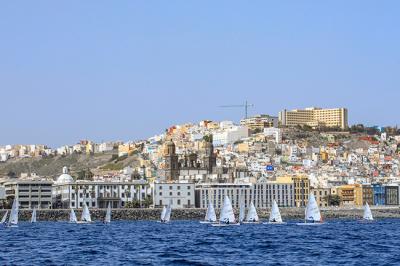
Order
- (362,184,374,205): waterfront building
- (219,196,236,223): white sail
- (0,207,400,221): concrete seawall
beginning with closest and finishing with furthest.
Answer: (219,196,236,223): white sail → (0,207,400,221): concrete seawall → (362,184,374,205): waterfront building

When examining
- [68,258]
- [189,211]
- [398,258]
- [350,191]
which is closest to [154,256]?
[68,258]

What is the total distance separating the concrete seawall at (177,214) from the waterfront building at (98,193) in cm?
1131

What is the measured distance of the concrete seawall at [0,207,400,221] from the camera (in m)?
153

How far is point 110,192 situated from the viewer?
6816 inches

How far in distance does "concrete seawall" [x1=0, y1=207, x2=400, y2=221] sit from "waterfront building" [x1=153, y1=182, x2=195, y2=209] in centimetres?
875

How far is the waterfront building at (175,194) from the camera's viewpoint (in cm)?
17012

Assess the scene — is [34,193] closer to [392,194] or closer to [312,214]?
[392,194]

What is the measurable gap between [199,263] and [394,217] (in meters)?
118

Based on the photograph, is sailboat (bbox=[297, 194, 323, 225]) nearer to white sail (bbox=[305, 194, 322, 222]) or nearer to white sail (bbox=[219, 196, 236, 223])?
white sail (bbox=[305, 194, 322, 222])

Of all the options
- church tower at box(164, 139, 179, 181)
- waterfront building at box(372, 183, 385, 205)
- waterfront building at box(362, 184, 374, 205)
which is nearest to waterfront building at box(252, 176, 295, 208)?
waterfront building at box(362, 184, 374, 205)

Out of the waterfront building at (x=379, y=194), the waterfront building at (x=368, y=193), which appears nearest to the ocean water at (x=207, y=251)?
the waterfront building at (x=368, y=193)

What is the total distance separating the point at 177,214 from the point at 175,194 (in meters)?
12.3

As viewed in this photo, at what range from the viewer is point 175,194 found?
17112 centimetres

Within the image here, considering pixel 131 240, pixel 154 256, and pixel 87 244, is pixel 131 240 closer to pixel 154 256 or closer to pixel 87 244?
pixel 87 244
